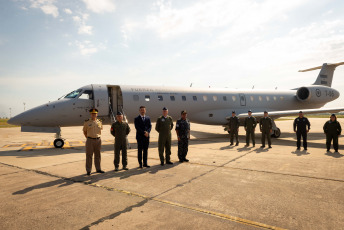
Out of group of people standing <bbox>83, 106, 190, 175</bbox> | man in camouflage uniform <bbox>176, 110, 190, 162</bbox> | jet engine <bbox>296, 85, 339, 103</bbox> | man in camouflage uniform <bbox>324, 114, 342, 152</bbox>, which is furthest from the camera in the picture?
jet engine <bbox>296, 85, 339, 103</bbox>

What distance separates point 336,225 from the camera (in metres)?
2.97

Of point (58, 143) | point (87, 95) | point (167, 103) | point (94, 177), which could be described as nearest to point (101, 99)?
point (87, 95)

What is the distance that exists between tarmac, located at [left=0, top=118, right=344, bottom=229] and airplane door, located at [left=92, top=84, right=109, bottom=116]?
5.13 metres

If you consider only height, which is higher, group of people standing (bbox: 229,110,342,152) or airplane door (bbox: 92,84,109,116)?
airplane door (bbox: 92,84,109,116)

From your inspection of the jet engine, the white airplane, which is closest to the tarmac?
the white airplane

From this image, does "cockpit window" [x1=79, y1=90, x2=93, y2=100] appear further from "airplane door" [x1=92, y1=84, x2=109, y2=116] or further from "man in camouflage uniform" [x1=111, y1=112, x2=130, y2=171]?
"man in camouflage uniform" [x1=111, y1=112, x2=130, y2=171]

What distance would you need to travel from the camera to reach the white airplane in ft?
34.2

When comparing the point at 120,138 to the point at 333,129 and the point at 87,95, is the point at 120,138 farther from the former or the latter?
the point at 333,129

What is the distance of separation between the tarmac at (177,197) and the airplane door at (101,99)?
5125 millimetres

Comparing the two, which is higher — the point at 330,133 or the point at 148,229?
the point at 330,133

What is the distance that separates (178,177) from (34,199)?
2985 millimetres

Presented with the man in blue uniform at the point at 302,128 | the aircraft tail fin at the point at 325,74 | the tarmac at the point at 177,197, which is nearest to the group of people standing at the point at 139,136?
the tarmac at the point at 177,197

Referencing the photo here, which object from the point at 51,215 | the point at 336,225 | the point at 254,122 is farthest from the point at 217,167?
the point at 254,122

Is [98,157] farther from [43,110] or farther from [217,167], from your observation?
[43,110]
